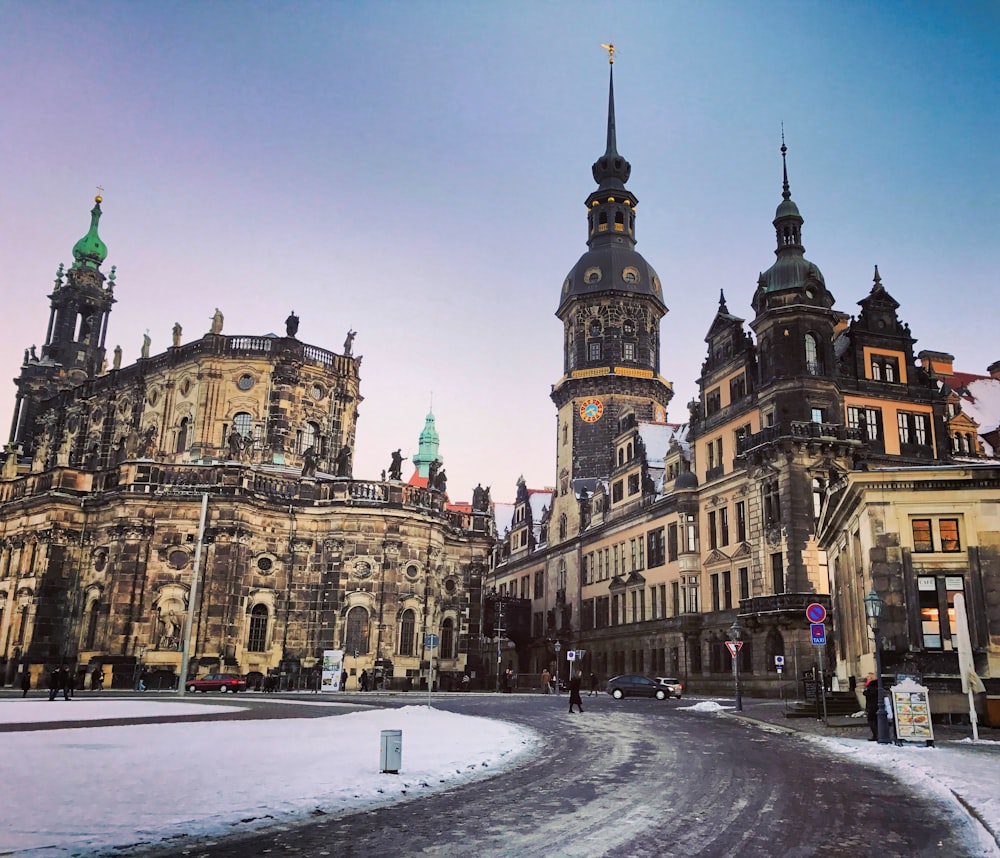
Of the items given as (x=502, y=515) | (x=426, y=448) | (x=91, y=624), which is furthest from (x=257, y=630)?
(x=426, y=448)

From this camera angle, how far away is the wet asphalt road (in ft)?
29.2

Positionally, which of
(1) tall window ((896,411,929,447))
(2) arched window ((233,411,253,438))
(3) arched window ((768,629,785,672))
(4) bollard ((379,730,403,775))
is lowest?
(4) bollard ((379,730,403,775))

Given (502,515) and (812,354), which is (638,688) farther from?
(502,515)

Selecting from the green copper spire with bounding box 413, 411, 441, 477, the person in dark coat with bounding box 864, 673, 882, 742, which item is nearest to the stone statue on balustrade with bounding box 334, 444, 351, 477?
the person in dark coat with bounding box 864, 673, 882, 742

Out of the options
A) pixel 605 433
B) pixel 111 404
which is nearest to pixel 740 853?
pixel 111 404

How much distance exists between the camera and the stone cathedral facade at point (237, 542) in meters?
51.4

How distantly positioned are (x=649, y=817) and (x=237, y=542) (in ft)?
149

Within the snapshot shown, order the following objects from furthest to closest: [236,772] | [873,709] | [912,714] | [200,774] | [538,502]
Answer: [538,502]
[873,709]
[912,714]
[236,772]
[200,774]

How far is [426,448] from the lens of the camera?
6088 inches

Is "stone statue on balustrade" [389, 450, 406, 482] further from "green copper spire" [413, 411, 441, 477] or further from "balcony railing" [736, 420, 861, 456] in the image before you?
"green copper spire" [413, 411, 441, 477]

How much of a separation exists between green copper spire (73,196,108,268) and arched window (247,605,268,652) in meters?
44.8

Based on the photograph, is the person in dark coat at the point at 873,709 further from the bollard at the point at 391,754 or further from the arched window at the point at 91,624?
the arched window at the point at 91,624

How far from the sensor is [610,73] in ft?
347

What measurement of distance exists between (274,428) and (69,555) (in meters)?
15.0
